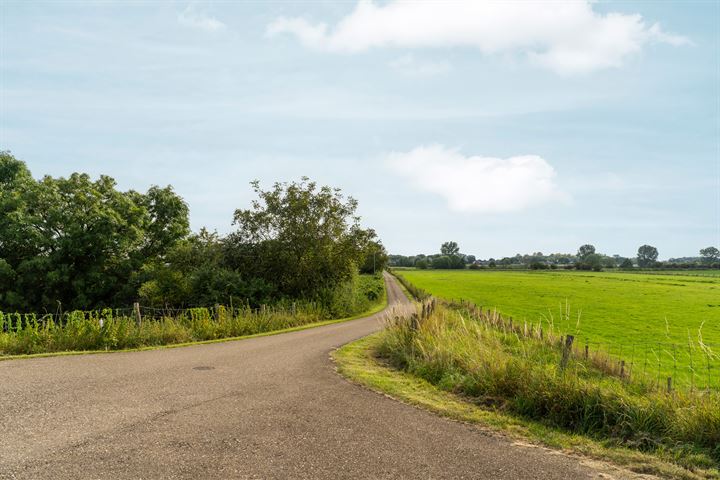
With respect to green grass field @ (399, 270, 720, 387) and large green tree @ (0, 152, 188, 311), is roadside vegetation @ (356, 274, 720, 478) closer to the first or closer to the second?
green grass field @ (399, 270, 720, 387)

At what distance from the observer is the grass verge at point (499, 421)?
613cm

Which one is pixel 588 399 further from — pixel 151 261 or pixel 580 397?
pixel 151 261

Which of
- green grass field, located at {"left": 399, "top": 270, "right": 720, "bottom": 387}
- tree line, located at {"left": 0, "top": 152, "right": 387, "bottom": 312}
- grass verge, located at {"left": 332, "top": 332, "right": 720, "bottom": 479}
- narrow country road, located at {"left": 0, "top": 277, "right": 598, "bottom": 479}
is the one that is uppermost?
tree line, located at {"left": 0, "top": 152, "right": 387, "bottom": 312}

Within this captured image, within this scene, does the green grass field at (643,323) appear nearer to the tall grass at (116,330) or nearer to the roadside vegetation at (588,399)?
the roadside vegetation at (588,399)

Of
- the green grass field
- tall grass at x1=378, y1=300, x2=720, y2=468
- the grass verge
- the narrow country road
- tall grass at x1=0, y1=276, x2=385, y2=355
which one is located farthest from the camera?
the green grass field

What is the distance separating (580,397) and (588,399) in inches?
5.2

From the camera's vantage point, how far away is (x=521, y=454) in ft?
21.2

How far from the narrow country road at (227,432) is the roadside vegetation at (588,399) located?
1.47m

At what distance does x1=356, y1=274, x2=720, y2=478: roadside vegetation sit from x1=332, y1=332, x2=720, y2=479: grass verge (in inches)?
1.5

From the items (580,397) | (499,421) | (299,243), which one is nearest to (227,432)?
(499,421)

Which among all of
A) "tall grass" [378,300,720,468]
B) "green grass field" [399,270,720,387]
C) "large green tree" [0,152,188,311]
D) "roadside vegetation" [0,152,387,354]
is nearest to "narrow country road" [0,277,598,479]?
"tall grass" [378,300,720,468]

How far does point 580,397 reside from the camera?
805 cm

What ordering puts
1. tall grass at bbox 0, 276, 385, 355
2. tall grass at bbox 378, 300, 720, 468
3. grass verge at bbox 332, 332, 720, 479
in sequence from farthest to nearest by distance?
tall grass at bbox 0, 276, 385, 355, tall grass at bbox 378, 300, 720, 468, grass verge at bbox 332, 332, 720, 479

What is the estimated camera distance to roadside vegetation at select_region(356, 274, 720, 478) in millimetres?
6672
